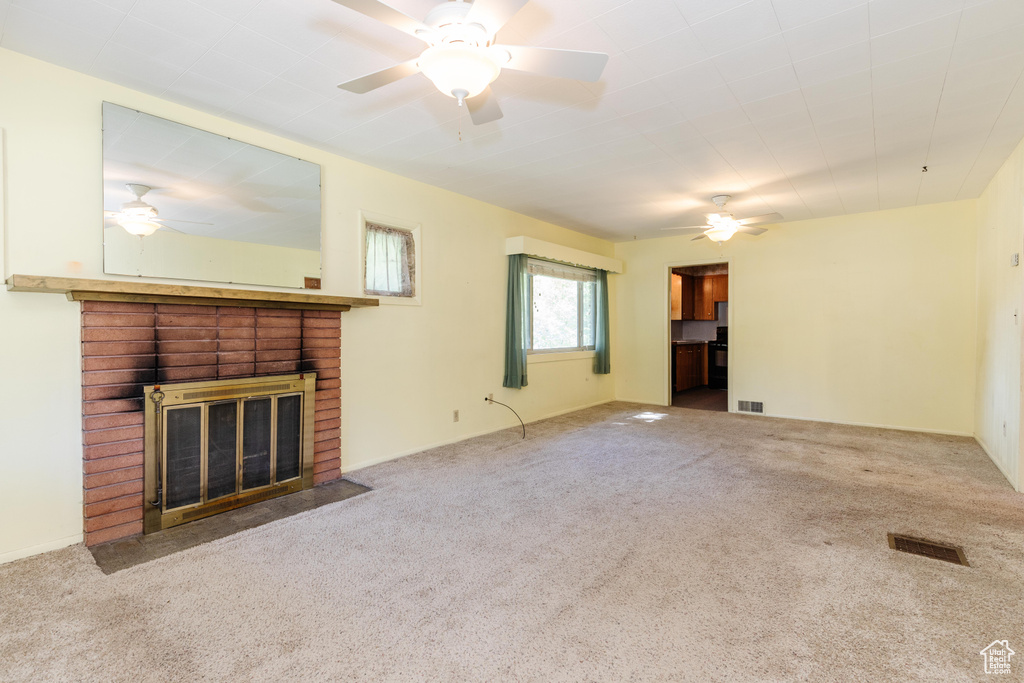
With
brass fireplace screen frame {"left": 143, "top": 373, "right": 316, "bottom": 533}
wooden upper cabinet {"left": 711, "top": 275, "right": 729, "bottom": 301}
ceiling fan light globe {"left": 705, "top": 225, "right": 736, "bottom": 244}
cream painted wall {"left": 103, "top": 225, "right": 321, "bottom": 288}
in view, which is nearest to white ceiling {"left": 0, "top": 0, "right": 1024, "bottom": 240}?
ceiling fan light globe {"left": 705, "top": 225, "right": 736, "bottom": 244}

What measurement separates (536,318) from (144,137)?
163 inches

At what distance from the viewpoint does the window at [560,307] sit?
19.2 feet

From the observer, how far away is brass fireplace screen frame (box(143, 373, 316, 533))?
266cm

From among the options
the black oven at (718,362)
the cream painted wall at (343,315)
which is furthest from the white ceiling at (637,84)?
the black oven at (718,362)

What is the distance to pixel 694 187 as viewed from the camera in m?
4.32

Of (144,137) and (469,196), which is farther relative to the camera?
(469,196)

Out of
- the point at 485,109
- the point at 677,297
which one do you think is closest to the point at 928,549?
the point at 485,109

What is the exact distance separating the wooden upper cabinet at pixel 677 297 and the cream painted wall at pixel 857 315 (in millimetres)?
1689

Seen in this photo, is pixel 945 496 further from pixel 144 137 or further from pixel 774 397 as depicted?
pixel 144 137

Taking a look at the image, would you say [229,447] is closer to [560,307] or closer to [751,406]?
[560,307]

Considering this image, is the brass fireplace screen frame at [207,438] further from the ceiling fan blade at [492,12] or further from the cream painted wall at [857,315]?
the cream painted wall at [857,315]

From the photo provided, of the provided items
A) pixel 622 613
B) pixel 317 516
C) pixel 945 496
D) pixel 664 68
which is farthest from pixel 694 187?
pixel 317 516

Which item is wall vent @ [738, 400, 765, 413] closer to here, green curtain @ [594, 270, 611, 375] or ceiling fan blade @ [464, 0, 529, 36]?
green curtain @ [594, 270, 611, 375]

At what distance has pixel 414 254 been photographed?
4.26m
